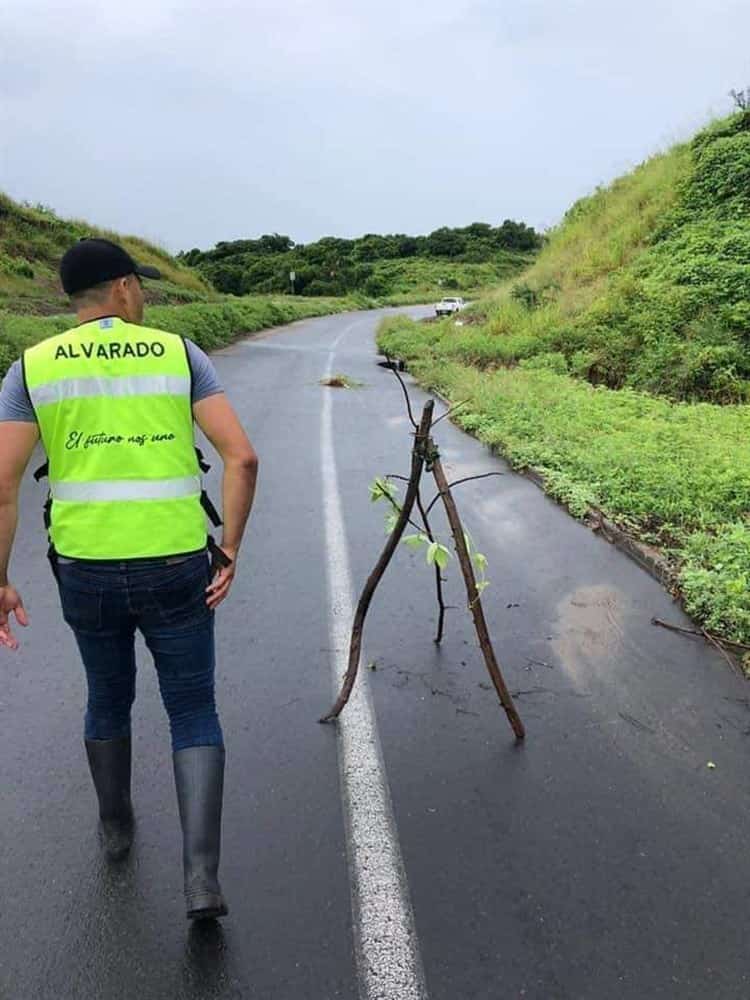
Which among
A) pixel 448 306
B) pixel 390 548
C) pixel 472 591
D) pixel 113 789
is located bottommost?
pixel 448 306

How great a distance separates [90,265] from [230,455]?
2.26 ft

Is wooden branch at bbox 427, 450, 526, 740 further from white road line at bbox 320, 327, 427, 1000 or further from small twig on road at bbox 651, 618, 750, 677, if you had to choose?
small twig on road at bbox 651, 618, 750, 677

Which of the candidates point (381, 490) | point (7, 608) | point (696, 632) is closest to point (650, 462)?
point (696, 632)

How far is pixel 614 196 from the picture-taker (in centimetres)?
2317

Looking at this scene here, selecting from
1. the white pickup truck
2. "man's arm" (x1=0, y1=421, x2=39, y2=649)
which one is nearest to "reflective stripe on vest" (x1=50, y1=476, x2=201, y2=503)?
"man's arm" (x1=0, y1=421, x2=39, y2=649)

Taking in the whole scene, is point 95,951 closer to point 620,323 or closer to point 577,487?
point 577,487

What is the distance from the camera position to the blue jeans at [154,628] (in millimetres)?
2354

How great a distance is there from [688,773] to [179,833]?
2.06m

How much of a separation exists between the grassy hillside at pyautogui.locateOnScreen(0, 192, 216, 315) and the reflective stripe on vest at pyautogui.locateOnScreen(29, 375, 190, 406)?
19.8m

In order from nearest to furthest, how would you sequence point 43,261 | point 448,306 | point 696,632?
1. point 696,632
2. point 43,261
3. point 448,306

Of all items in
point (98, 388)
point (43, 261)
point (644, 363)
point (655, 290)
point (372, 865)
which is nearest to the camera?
point (98, 388)

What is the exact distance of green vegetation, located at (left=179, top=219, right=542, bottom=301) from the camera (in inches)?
2933

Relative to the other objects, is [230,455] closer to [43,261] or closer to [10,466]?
[10,466]

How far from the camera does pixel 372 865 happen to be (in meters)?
2.65
